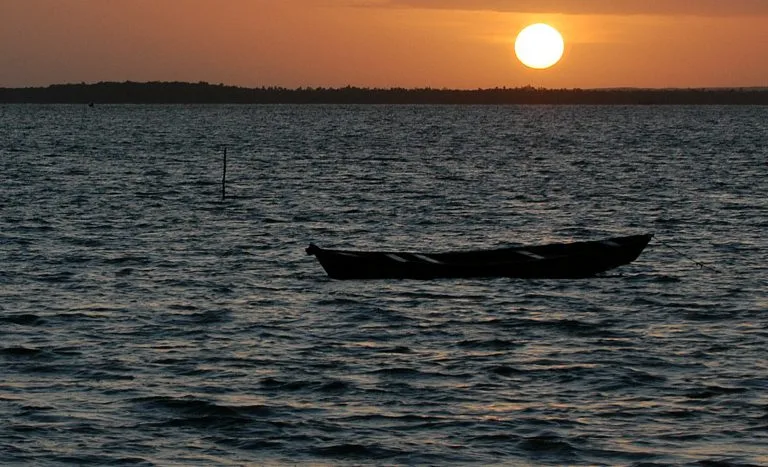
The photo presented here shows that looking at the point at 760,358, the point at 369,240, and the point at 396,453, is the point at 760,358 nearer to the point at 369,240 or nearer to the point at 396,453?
the point at 396,453

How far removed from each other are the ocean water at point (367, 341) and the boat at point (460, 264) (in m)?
0.39

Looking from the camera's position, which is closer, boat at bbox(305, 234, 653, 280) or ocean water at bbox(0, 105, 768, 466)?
ocean water at bbox(0, 105, 768, 466)

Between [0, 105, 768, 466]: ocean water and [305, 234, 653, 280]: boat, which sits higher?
[305, 234, 653, 280]: boat

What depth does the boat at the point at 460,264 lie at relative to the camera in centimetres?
3142

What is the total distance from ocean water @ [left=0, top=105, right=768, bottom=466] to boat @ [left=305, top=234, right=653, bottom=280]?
1.27ft

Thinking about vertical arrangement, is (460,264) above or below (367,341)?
above

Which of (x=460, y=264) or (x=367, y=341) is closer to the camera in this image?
(x=367, y=341)

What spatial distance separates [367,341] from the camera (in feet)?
78.3

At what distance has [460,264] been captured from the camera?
103 feet

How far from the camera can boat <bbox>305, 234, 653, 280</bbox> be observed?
31422mm

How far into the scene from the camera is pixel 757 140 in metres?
140

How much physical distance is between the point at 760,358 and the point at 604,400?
452cm

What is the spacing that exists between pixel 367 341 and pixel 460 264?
7980 mm

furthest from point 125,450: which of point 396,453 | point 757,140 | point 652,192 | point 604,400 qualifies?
point 757,140
